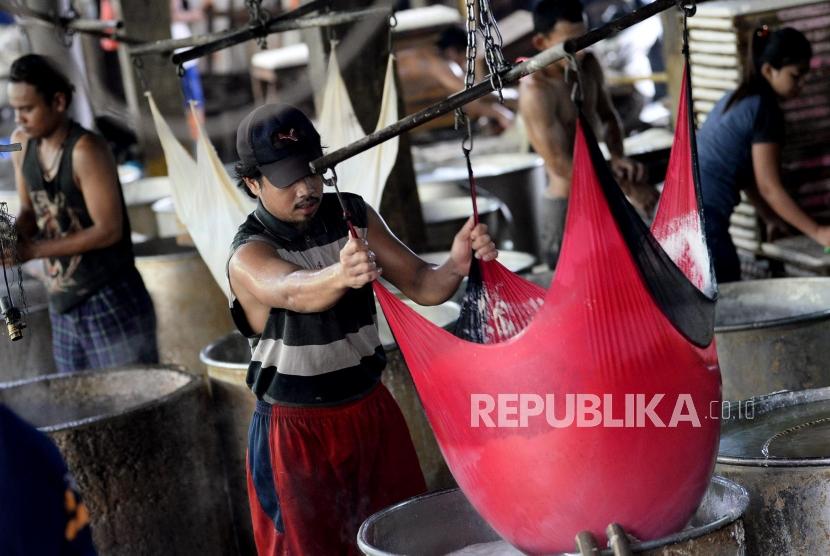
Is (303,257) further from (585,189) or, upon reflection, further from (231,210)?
(231,210)

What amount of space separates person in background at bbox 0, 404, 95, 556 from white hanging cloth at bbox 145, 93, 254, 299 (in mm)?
2525

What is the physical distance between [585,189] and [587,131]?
11 cm

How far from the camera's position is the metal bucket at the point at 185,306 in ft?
17.7

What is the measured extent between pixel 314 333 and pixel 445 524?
55 centimetres

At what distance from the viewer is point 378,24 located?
5285mm

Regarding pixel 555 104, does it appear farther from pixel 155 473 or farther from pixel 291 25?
pixel 155 473

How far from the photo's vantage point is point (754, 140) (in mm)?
4531

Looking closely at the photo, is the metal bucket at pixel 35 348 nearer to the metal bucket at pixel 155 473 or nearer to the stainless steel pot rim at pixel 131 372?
the stainless steel pot rim at pixel 131 372

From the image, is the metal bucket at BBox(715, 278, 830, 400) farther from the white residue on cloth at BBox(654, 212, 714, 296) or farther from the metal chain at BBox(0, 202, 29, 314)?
the metal chain at BBox(0, 202, 29, 314)

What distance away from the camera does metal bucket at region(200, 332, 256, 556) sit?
3.88 metres

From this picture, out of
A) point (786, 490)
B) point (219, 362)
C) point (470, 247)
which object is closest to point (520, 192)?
point (219, 362)

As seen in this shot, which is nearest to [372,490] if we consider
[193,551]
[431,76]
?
[193,551]

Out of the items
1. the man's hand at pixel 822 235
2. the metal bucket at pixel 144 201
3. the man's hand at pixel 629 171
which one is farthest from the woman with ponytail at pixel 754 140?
the metal bucket at pixel 144 201

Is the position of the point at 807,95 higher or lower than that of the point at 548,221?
higher
